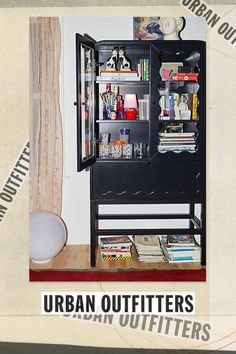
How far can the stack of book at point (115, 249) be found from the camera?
3.91 metres

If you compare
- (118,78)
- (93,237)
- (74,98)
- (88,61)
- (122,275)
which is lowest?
(122,275)

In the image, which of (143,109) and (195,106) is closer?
(195,106)

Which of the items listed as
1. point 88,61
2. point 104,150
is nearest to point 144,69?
point 88,61

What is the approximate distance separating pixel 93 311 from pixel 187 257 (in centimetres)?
118

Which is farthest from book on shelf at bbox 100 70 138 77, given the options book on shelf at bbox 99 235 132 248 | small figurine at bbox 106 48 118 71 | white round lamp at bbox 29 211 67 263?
book on shelf at bbox 99 235 132 248

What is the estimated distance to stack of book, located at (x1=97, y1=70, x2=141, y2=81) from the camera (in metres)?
3.78

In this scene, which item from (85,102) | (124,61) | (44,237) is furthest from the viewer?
(124,61)

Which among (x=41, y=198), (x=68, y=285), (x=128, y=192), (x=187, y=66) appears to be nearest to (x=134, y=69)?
(x=187, y=66)

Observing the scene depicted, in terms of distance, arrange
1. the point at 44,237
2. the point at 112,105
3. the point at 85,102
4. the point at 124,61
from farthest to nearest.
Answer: the point at 112,105 < the point at 124,61 < the point at 44,237 < the point at 85,102

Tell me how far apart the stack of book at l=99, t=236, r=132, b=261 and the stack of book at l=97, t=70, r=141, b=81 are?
134cm

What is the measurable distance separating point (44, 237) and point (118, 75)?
4.64 ft

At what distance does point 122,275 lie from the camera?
11.7ft

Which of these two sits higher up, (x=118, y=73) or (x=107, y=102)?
(x=118, y=73)

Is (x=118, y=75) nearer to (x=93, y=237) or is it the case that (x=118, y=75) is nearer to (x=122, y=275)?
(x=93, y=237)
